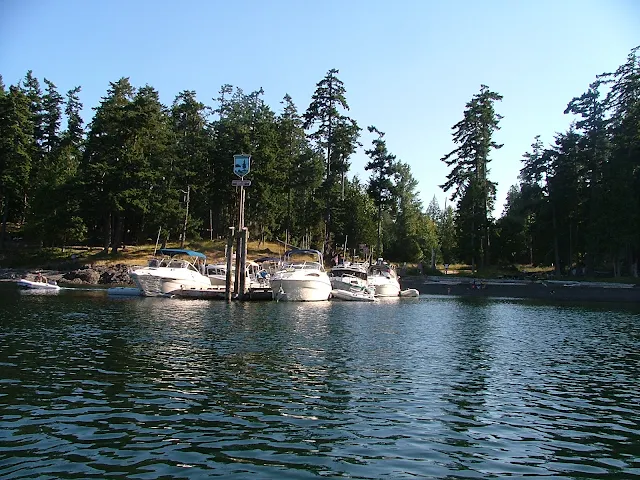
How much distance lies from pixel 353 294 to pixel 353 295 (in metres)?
0.17

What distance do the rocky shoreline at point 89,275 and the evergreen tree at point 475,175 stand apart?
44.8m

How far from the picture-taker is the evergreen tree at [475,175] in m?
78.8

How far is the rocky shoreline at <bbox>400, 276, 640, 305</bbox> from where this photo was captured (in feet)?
193

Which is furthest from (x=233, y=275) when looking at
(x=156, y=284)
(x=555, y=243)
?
(x=555, y=243)

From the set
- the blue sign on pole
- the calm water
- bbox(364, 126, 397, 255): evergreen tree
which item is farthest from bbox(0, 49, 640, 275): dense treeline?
the calm water

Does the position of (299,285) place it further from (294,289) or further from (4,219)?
(4,219)

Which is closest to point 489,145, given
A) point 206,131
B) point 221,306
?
point 206,131

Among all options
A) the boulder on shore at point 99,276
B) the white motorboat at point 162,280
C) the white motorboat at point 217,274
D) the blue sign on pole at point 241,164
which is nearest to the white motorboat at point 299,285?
the white motorboat at point 162,280

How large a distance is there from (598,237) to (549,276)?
7913mm

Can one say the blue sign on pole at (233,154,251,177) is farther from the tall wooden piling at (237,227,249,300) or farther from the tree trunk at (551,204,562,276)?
the tree trunk at (551,204,562,276)

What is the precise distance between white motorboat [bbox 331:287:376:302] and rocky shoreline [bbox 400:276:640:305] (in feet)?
59.9

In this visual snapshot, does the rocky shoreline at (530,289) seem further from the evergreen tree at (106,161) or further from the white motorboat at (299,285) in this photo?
the evergreen tree at (106,161)

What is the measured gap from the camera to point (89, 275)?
6231cm

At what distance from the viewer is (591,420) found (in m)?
12.8
